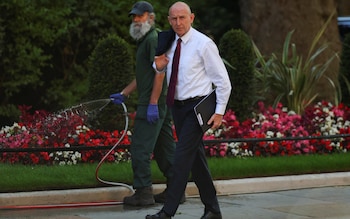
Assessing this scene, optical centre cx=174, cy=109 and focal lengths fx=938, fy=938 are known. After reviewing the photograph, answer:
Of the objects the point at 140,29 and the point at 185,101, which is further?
the point at 140,29

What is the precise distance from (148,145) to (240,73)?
177 inches

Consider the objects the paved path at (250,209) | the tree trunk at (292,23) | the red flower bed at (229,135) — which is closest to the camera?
the paved path at (250,209)

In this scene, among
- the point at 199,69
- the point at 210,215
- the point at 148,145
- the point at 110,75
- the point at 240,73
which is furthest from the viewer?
the point at 240,73

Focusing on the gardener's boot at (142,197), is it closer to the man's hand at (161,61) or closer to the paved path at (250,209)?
the paved path at (250,209)

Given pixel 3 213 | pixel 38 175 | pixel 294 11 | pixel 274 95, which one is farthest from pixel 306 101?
pixel 3 213

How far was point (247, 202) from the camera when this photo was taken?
9836mm

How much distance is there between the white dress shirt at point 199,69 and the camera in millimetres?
8023

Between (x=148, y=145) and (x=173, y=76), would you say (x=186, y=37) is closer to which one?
(x=173, y=76)

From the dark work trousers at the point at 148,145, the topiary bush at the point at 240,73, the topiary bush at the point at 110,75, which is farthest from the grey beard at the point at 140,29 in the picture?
the topiary bush at the point at 240,73

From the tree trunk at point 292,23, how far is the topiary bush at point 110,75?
400 cm

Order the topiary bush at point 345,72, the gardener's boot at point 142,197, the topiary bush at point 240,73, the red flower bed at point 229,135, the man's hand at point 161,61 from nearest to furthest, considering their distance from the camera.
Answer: the man's hand at point 161,61 → the gardener's boot at point 142,197 → the red flower bed at point 229,135 → the topiary bush at point 240,73 → the topiary bush at point 345,72

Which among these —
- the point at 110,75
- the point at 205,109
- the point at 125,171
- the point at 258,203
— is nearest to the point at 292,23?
the point at 110,75

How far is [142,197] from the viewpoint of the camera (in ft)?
30.6

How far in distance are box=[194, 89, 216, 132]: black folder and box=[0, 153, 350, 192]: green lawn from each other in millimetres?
2314
